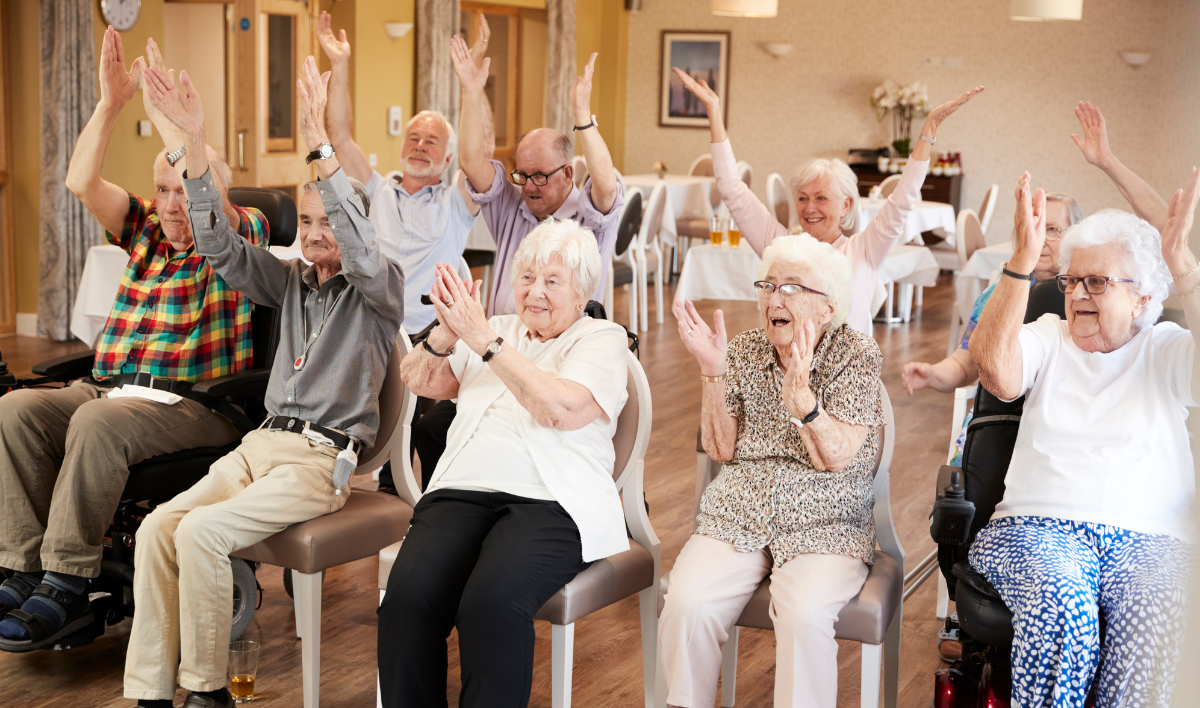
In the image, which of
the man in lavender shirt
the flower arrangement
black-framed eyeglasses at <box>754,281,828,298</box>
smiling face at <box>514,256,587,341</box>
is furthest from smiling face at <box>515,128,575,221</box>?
the flower arrangement

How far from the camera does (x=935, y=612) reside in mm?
3184

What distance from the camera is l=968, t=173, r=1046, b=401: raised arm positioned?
210 cm

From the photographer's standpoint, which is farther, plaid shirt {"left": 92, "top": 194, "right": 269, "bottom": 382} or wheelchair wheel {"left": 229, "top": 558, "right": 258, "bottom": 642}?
plaid shirt {"left": 92, "top": 194, "right": 269, "bottom": 382}

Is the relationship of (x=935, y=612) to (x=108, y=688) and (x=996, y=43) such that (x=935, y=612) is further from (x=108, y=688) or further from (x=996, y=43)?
(x=996, y=43)

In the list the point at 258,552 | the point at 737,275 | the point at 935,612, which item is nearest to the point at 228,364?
the point at 258,552

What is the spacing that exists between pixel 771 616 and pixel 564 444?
0.55m

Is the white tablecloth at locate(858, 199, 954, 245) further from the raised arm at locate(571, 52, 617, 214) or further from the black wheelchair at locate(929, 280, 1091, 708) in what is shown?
the black wheelchair at locate(929, 280, 1091, 708)

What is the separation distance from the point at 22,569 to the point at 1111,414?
245cm

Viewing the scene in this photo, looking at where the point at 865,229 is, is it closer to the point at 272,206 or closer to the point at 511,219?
the point at 511,219

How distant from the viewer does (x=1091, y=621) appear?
6.35ft

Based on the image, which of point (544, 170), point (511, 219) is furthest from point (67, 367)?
point (544, 170)

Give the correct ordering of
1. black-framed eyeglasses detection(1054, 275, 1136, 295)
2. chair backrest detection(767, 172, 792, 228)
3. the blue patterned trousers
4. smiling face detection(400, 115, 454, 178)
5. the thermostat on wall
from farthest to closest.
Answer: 1. chair backrest detection(767, 172, 792, 228)
2. the thermostat on wall
3. smiling face detection(400, 115, 454, 178)
4. black-framed eyeglasses detection(1054, 275, 1136, 295)
5. the blue patterned trousers

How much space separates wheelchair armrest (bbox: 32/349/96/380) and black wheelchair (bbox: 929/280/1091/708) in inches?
86.8

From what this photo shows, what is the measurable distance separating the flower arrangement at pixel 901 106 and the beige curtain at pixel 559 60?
2979 millimetres
